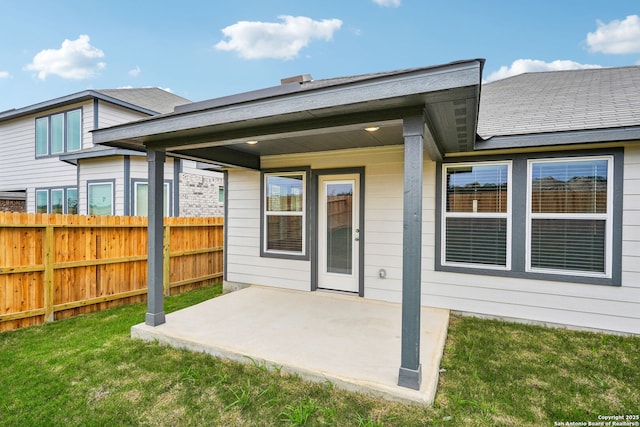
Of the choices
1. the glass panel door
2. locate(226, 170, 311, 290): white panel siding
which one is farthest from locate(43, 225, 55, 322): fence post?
the glass panel door

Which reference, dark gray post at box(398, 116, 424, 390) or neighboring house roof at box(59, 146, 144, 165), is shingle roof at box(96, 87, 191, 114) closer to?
neighboring house roof at box(59, 146, 144, 165)

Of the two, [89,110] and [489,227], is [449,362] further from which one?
[89,110]

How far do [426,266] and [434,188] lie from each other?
115 cm

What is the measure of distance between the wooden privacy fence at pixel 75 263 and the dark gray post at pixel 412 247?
4656 mm

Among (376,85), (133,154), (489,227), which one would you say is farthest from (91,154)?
(489,227)

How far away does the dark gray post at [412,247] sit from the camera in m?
2.42

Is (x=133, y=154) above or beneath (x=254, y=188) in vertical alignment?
above

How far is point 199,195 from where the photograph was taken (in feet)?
32.8

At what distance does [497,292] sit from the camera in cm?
416

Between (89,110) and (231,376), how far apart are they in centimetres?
1005

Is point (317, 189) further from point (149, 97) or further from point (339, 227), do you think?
point (149, 97)

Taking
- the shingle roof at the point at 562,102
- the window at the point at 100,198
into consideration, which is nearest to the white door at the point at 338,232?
the shingle roof at the point at 562,102

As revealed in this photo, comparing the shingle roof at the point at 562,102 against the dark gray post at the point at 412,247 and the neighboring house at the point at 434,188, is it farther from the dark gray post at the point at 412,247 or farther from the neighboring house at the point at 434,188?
the dark gray post at the point at 412,247

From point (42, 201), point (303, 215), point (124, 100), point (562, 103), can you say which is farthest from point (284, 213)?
point (42, 201)
